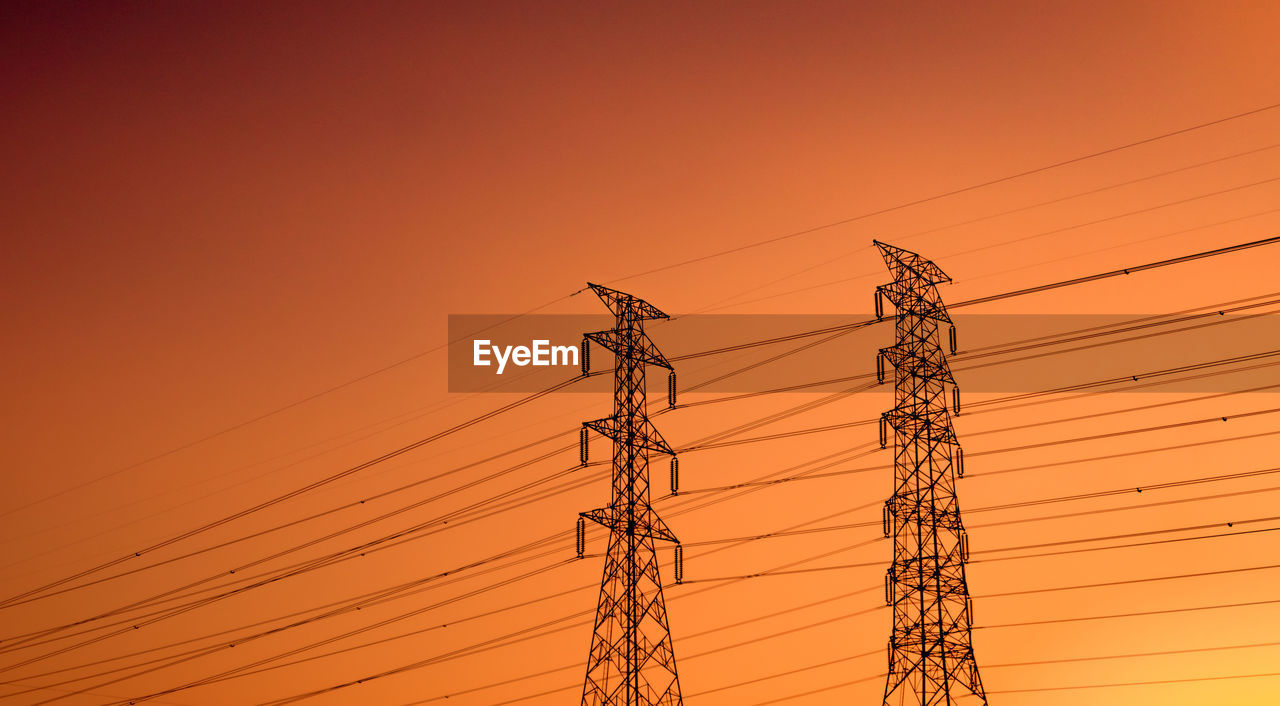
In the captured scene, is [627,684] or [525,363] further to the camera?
[525,363]

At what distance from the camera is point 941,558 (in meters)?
28.2

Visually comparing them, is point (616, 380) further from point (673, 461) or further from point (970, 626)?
point (970, 626)

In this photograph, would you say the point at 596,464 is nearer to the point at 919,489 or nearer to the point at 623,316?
the point at 623,316

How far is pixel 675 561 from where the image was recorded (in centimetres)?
3083

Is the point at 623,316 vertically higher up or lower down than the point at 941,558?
higher up

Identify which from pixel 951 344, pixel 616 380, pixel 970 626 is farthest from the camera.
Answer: pixel 616 380

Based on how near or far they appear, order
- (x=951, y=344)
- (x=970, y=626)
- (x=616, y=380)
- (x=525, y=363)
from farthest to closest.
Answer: (x=525, y=363) → (x=616, y=380) → (x=951, y=344) → (x=970, y=626)

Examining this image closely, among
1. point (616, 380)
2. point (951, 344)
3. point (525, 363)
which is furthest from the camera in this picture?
point (525, 363)

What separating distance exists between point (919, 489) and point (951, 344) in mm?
3640

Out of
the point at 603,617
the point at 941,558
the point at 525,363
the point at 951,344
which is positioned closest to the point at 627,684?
the point at 603,617

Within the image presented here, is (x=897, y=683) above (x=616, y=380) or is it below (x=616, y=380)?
below

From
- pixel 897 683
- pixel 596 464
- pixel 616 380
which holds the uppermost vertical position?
pixel 616 380

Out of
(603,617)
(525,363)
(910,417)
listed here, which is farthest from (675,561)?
(525,363)

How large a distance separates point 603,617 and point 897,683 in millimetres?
7121
